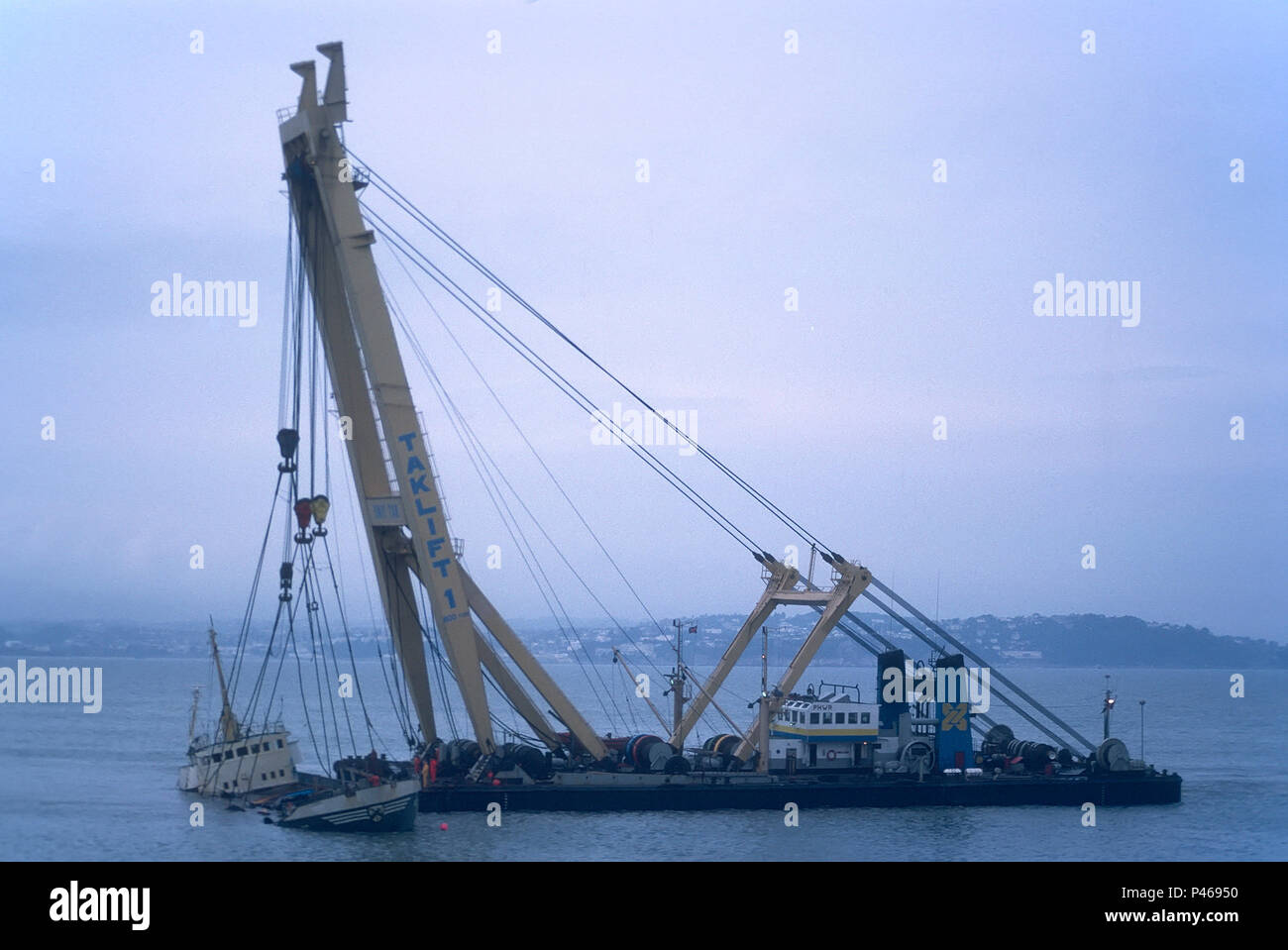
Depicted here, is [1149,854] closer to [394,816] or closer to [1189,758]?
[394,816]

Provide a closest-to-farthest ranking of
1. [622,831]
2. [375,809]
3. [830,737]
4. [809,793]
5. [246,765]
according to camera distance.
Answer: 1. [375,809]
2. [622,831]
3. [809,793]
4. [246,765]
5. [830,737]

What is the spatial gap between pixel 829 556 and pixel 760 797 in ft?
25.1

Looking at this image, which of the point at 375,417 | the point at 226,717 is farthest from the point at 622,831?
the point at 226,717

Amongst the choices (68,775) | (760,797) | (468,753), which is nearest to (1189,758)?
(760,797)

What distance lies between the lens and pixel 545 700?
40719 millimetres

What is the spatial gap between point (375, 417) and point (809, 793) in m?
16.7

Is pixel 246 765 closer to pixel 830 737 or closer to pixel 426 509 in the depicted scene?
pixel 426 509

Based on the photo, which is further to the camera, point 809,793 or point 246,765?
point 246,765

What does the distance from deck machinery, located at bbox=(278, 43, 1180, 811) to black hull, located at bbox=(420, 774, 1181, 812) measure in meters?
0.05

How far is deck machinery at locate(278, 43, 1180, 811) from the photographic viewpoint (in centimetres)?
3747

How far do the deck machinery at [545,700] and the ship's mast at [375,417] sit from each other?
0.04 meters

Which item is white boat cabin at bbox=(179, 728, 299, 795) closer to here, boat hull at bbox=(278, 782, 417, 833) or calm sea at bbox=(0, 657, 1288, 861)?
calm sea at bbox=(0, 657, 1288, 861)

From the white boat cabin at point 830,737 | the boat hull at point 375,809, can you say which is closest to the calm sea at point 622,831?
the boat hull at point 375,809

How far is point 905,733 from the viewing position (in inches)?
1750
